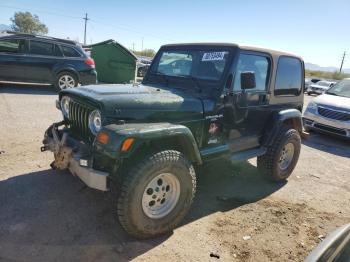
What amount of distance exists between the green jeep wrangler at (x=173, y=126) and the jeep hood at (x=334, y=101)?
3.80m

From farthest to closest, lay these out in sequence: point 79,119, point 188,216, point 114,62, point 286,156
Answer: point 114,62 → point 286,156 → point 188,216 → point 79,119

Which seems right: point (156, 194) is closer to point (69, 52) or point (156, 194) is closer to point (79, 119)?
point (79, 119)

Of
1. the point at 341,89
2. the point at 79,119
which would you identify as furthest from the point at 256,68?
the point at 341,89

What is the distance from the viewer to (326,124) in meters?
8.30

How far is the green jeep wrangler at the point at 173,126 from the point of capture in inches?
118

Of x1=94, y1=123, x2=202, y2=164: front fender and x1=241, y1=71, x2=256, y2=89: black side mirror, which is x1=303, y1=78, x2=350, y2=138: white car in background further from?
x1=94, y1=123, x2=202, y2=164: front fender

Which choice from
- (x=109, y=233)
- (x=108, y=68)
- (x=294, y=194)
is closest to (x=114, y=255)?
(x=109, y=233)

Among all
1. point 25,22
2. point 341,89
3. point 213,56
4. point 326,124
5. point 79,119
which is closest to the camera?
point 79,119

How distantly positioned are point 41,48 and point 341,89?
9.40 metres

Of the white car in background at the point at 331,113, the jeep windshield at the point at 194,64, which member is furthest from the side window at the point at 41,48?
the white car in background at the point at 331,113

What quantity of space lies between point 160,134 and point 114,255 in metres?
1.20

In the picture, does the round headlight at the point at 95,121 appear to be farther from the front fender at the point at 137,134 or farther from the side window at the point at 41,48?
the side window at the point at 41,48

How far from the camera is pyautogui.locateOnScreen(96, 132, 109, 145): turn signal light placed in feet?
9.35

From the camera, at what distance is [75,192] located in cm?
402
